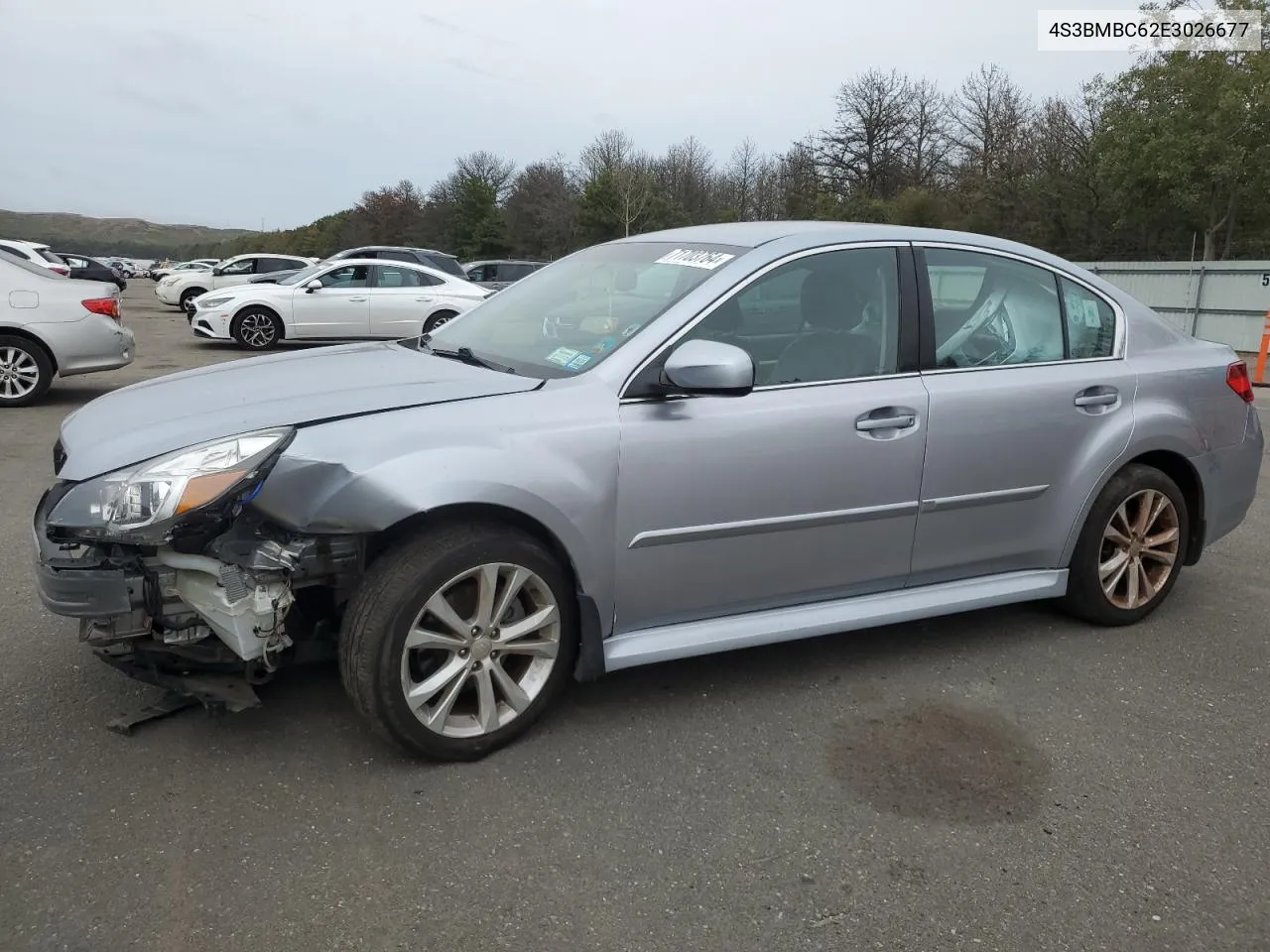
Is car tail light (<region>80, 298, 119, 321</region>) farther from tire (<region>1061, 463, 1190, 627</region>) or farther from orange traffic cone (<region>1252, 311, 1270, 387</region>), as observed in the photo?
orange traffic cone (<region>1252, 311, 1270, 387</region>)

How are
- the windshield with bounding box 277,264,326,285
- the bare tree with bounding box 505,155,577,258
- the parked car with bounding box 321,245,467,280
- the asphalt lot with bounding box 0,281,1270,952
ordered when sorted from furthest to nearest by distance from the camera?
1. the bare tree with bounding box 505,155,577,258
2. the parked car with bounding box 321,245,467,280
3. the windshield with bounding box 277,264,326,285
4. the asphalt lot with bounding box 0,281,1270,952

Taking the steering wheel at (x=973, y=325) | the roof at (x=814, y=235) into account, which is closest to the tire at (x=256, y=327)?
the roof at (x=814, y=235)

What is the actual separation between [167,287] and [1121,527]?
28.3m

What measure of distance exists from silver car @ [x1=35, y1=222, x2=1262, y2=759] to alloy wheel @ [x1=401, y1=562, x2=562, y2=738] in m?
0.01

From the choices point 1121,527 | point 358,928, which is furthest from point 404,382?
point 1121,527

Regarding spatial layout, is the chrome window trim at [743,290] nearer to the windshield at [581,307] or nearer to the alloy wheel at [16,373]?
the windshield at [581,307]

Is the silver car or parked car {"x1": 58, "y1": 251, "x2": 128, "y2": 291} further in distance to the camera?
parked car {"x1": 58, "y1": 251, "x2": 128, "y2": 291}

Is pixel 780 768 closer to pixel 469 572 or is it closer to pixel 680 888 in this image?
pixel 680 888

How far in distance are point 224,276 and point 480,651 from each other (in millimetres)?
25406

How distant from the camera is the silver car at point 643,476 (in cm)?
279

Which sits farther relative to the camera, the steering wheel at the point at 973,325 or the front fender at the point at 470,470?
the steering wheel at the point at 973,325

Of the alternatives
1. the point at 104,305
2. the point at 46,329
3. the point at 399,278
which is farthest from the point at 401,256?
the point at 46,329

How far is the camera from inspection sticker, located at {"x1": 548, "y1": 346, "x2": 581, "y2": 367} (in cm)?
338

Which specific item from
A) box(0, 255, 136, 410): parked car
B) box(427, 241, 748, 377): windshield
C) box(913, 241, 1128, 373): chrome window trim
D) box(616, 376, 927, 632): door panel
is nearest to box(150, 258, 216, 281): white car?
box(0, 255, 136, 410): parked car
